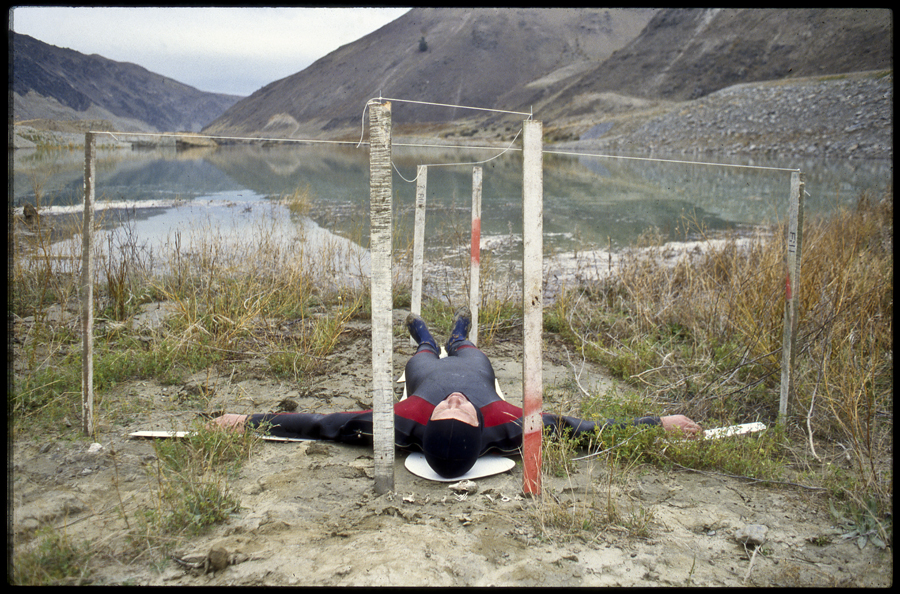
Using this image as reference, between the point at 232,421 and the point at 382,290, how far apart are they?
53.9 inches

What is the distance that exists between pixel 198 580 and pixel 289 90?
122 m

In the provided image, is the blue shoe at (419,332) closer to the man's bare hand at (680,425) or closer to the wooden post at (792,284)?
the man's bare hand at (680,425)

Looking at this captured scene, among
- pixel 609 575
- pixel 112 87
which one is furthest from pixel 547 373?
pixel 112 87

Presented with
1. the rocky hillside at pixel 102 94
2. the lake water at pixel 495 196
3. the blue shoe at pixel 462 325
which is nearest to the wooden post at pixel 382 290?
the blue shoe at pixel 462 325

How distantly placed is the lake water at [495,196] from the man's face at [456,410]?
4.59 m

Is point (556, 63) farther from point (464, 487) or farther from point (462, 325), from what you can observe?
point (464, 487)

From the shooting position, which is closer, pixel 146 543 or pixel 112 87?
pixel 146 543

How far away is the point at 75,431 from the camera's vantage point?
3.28 metres

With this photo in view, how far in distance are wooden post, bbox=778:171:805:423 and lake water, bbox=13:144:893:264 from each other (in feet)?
12.4

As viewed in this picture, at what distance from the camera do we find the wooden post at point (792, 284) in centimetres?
349

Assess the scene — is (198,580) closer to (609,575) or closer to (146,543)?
(146,543)

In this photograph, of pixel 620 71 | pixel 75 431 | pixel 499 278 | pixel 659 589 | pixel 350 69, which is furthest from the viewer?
pixel 350 69

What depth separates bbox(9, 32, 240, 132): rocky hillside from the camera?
60875 mm

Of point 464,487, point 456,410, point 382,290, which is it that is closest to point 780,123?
point 456,410
